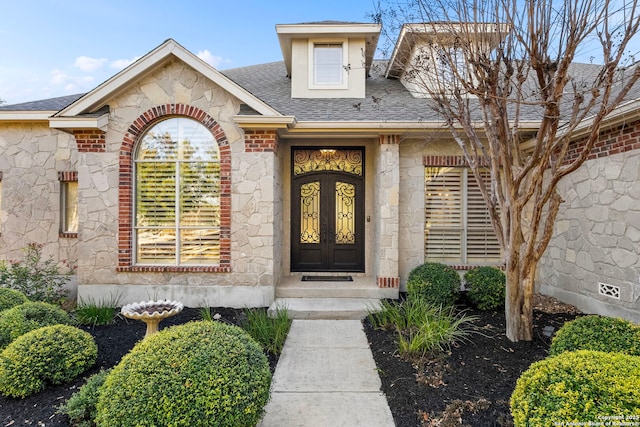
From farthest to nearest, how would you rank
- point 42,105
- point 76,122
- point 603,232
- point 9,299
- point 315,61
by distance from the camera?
point 315,61 < point 42,105 < point 76,122 < point 603,232 < point 9,299

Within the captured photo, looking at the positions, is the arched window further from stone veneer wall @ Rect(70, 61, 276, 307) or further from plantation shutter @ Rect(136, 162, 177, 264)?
stone veneer wall @ Rect(70, 61, 276, 307)

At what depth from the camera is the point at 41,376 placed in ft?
10.7

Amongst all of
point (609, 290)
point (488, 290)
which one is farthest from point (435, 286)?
point (609, 290)

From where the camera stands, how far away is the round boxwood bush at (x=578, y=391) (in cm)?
193

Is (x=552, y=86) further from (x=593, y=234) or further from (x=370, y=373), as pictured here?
(x=370, y=373)

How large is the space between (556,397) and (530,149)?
5796 millimetres

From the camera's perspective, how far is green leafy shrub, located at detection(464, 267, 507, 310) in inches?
224

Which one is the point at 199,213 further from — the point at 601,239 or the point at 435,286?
the point at 601,239

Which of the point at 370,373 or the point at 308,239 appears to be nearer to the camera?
the point at 370,373

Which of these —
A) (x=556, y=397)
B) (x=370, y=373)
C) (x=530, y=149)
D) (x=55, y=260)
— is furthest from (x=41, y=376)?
(x=530, y=149)

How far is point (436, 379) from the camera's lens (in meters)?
3.42

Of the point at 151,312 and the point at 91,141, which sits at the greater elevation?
the point at 91,141

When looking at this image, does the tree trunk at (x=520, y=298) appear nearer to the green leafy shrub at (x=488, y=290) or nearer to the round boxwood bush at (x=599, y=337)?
the round boxwood bush at (x=599, y=337)

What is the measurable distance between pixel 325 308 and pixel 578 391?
13.0ft
